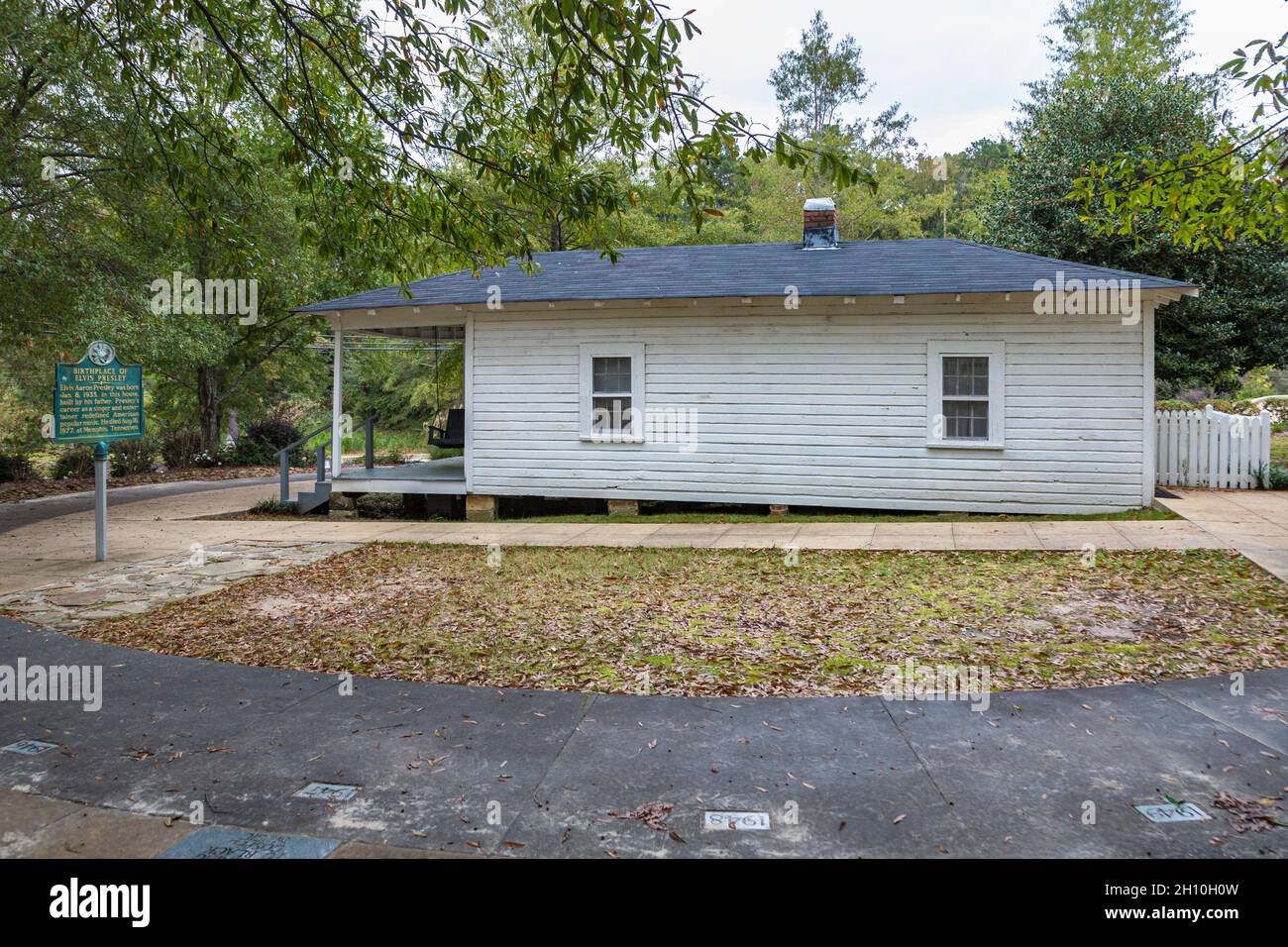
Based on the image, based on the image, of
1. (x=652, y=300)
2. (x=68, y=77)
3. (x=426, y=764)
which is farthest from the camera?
(x=68, y=77)

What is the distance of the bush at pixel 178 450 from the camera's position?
22.0m

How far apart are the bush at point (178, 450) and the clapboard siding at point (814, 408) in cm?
1229

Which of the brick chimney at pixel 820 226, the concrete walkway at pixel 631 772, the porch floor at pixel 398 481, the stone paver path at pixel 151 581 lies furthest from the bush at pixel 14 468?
the brick chimney at pixel 820 226

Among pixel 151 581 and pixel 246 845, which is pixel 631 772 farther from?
pixel 151 581

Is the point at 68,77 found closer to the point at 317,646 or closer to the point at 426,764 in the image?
the point at 317,646

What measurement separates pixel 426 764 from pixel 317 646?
2496 mm

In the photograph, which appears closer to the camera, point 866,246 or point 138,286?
point 866,246

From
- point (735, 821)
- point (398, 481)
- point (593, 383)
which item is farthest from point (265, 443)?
point (735, 821)

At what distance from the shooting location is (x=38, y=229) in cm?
1434

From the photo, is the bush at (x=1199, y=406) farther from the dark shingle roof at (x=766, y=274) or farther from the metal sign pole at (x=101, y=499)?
the metal sign pole at (x=101, y=499)

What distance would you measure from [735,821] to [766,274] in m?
10.8

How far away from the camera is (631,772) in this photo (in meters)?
3.89

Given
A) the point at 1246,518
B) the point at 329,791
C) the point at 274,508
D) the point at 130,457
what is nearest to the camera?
the point at 329,791
